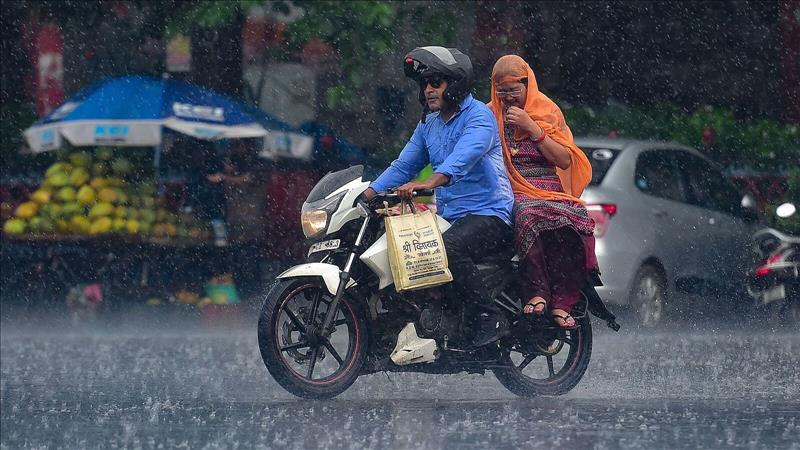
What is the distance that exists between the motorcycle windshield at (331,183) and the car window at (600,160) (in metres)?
4.74

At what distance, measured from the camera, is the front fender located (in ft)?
27.1

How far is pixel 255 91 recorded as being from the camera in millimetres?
19359

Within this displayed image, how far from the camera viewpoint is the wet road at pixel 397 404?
7504 millimetres

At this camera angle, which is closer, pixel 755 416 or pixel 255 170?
pixel 755 416

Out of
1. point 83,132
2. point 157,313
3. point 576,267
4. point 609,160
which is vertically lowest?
point 157,313

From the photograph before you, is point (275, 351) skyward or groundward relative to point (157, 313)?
skyward

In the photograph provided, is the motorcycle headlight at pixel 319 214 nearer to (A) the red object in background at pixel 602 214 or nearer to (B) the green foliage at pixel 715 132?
(A) the red object in background at pixel 602 214

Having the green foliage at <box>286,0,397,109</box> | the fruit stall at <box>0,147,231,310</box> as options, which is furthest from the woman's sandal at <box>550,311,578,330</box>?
the fruit stall at <box>0,147,231,310</box>

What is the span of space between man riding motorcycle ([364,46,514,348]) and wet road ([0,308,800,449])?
1.98 ft

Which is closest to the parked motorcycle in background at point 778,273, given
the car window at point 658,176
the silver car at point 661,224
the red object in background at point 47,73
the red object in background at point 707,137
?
the silver car at point 661,224

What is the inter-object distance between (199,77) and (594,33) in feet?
15.1

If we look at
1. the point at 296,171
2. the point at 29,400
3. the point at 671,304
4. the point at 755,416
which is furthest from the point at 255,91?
the point at 755,416

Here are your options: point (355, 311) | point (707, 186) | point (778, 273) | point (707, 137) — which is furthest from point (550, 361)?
point (707, 137)

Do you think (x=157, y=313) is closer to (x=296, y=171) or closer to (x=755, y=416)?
(x=296, y=171)
